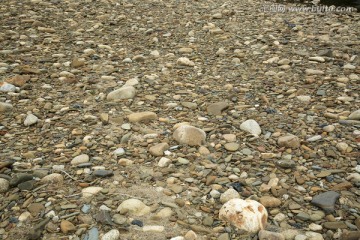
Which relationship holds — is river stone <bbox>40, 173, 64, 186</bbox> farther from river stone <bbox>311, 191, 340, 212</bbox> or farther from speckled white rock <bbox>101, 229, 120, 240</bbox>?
river stone <bbox>311, 191, 340, 212</bbox>

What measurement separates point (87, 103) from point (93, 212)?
165 centimetres

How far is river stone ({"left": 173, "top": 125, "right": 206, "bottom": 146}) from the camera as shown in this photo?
9.21 feet

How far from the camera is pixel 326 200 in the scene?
7.14 ft

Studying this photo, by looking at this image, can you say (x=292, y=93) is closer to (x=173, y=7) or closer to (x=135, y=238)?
(x=135, y=238)

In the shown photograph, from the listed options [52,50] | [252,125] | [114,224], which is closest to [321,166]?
[252,125]

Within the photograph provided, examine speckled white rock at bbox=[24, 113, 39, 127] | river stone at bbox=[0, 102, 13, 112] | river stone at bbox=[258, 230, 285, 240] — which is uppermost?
river stone at bbox=[0, 102, 13, 112]

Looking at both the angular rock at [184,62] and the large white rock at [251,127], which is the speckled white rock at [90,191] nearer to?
the large white rock at [251,127]

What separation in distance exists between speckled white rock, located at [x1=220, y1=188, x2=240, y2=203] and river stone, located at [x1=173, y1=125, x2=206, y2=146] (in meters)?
0.66

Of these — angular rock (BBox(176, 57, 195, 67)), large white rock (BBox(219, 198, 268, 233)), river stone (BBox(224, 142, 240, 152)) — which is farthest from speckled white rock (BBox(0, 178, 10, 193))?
angular rock (BBox(176, 57, 195, 67))


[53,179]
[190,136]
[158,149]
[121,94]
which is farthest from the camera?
[121,94]

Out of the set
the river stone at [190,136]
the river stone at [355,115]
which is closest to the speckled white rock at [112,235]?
the river stone at [190,136]

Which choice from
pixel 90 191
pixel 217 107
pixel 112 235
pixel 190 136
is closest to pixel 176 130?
pixel 190 136

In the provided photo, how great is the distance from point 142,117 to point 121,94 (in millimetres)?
548

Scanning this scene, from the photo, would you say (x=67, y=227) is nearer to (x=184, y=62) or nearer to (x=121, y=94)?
(x=121, y=94)
